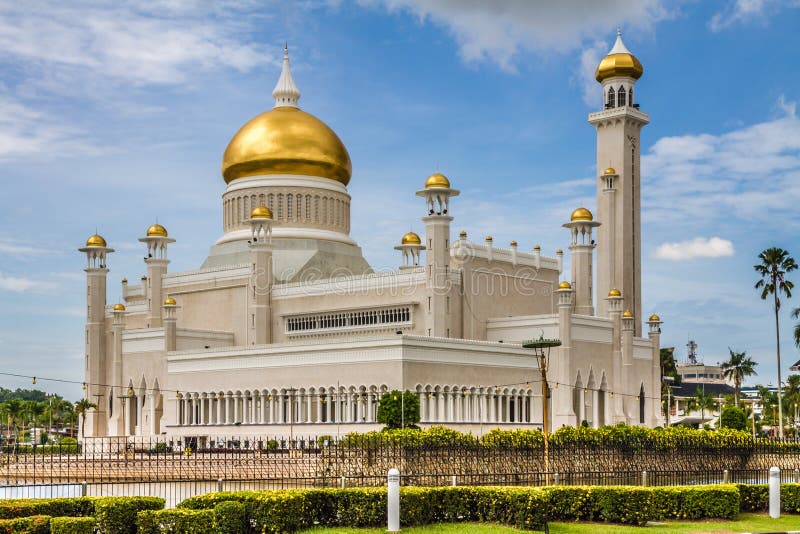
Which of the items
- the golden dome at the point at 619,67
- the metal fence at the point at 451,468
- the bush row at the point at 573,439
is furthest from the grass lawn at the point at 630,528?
the golden dome at the point at 619,67

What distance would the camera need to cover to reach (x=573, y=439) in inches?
1281

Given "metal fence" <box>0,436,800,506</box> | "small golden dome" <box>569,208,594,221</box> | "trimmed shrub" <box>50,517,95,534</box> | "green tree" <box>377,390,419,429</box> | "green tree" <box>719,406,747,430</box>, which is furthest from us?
"small golden dome" <box>569,208,594,221</box>

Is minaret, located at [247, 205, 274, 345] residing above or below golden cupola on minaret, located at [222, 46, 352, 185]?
below

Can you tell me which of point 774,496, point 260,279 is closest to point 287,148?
point 260,279

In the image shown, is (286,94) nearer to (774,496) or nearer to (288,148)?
(288,148)

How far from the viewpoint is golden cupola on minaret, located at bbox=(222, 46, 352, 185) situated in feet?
226

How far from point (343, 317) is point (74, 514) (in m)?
40.7

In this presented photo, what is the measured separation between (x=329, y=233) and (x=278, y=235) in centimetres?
326

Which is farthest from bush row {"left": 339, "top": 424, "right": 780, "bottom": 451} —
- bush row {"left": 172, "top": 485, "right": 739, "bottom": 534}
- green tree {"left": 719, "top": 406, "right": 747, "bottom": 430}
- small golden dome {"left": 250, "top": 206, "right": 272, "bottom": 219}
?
small golden dome {"left": 250, "top": 206, "right": 272, "bottom": 219}

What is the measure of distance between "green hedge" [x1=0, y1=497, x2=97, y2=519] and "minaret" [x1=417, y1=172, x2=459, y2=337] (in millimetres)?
35666

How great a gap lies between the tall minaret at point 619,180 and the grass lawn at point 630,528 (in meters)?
40.2

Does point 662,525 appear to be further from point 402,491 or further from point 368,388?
point 368,388

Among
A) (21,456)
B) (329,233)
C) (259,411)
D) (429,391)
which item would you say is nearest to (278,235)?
(329,233)

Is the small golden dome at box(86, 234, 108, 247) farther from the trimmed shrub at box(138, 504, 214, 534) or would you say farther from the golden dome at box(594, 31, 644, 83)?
the trimmed shrub at box(138, 504, 214, 534)
